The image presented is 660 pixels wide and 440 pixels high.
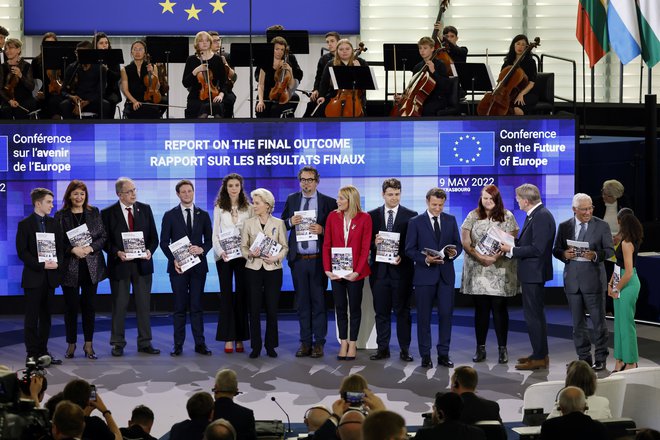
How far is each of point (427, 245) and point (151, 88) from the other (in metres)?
5.71

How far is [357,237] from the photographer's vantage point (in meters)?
12.6

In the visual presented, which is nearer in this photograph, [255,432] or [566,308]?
[255,432]

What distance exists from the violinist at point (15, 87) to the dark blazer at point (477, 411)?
10.1 meters

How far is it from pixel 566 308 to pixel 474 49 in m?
8.07

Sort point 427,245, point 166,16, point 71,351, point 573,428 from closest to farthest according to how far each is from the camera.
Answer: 1. point 573,428
2. point 427,245
3. point 71,351
4. point 166,16

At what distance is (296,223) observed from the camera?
12.9 m

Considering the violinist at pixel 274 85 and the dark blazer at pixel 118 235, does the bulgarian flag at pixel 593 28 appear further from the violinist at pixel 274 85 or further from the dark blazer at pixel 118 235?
the dark blazer at pixel 118 235

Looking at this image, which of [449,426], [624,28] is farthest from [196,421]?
[624,28]

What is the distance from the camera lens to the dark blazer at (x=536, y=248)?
1205 cm

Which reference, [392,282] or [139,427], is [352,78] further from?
[139,427]

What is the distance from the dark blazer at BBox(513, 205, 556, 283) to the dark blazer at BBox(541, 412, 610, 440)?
16.7 ft

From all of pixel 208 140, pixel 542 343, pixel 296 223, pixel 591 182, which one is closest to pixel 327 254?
pixel 296 223

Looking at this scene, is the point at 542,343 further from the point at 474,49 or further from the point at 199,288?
the point at 474,49

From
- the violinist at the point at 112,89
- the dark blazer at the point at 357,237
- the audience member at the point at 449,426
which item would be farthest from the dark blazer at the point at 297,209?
the audience member at the point at 449,426
